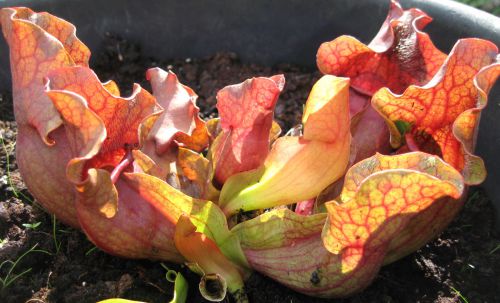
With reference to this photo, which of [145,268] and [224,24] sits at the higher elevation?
[224,24]

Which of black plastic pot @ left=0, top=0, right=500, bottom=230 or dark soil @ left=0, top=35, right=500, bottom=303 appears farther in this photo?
black plastic pot @ left=0, top=0, right=500, bottom=230

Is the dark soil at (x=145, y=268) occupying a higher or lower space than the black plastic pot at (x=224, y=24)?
lower

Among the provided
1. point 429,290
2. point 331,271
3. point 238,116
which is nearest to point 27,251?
point 238,116

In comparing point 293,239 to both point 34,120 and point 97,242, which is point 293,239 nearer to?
point 97,242

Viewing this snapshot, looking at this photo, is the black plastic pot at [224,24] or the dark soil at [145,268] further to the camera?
the black plastic pot at [224,24]

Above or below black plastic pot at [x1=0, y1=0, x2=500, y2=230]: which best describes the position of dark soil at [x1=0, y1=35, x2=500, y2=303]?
below
